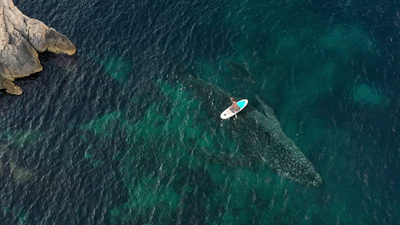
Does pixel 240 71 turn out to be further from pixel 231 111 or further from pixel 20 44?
pixel 20 44

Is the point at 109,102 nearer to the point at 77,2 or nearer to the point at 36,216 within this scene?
the point at 36,216

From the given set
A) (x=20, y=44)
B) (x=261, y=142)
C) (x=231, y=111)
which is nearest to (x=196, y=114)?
(x=231, y=111)

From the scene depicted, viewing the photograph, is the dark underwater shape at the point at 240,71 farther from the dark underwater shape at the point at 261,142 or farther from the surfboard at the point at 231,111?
the surfboard at the point at 231,111

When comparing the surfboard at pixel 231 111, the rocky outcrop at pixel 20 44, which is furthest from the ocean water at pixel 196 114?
the surfboard at pixel 231 111

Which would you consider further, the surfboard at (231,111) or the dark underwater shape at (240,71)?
the dark underwater shape at (240,71)

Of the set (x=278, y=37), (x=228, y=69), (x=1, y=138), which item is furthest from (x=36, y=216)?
(x=278, y=37)

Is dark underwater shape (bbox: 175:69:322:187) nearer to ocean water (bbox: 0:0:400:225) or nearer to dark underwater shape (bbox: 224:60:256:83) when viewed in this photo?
ocean water (bbox: 0:0:400:225)

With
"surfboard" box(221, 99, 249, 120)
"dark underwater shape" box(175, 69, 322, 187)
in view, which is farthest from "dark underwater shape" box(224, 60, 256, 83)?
"surfboard" box(221, 99, 249, 120)
